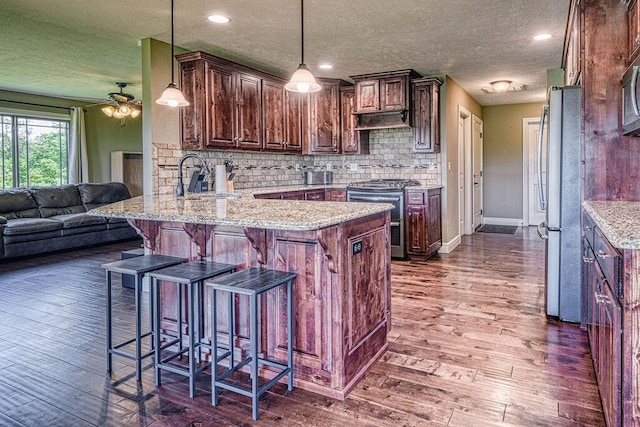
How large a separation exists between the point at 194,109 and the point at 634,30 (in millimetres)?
3559

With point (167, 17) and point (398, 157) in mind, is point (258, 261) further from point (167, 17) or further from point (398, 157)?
point (398, 157)

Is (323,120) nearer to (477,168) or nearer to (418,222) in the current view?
(418,222)

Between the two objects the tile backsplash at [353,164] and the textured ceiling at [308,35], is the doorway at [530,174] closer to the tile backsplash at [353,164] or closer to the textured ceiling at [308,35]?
the textured ceiling at [308,35]

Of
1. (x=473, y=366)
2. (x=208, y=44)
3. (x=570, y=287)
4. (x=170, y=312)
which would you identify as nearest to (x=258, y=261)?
(x=170, y=312)

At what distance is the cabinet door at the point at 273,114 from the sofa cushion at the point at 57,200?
3531 mm

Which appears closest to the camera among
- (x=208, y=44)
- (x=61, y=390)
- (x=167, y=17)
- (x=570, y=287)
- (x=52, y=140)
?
(x=61, y=390)

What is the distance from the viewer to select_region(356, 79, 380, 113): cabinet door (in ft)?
18.8

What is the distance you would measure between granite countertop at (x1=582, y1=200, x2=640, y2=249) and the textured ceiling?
1865 millimetres

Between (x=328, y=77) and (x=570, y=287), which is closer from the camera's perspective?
(x=570, y=287)

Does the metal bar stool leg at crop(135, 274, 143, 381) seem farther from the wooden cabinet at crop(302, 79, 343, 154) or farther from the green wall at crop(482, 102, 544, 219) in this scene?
the green wall at crop(482, 102, 544, 219)

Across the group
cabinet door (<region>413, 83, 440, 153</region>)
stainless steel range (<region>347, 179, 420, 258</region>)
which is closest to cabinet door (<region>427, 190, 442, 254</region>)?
stainless steel range (<region>347, 179, 420, 258</region>)

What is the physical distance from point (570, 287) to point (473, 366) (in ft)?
3.70

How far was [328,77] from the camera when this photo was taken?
19.6 ft

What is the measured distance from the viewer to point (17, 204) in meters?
6.14
